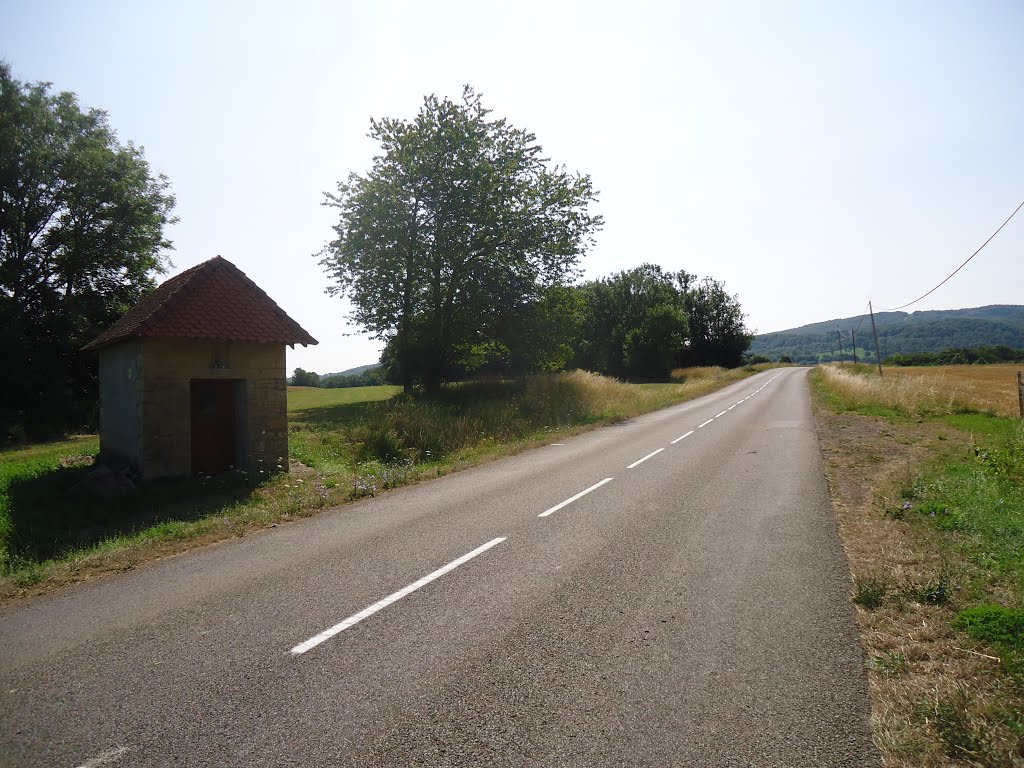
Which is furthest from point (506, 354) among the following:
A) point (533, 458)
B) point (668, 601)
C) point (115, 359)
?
point (668, 601)

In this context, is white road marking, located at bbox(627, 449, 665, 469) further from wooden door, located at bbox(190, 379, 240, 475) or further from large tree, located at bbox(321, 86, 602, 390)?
large tree, located at bbox(321, 86, 602, 390)

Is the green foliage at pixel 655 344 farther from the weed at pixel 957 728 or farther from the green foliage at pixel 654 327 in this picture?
the weed at pixel 957 728

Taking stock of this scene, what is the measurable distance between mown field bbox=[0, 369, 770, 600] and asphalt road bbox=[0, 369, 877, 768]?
3.68ft

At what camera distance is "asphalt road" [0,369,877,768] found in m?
3.20

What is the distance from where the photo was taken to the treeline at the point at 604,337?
31.5 meters

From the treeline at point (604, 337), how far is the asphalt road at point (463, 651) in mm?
23691

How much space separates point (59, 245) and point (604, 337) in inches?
2222

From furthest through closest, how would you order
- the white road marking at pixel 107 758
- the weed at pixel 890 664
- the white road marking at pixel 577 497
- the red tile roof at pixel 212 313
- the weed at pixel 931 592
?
the red tile roof at pixel 212 313 < the white road marking at pixel 577 497 < the weed at pixel 931 592 < the weed at pixel 890 664 < the white road marking at pixel 107 758

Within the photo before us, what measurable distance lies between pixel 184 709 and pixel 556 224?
30415 mm

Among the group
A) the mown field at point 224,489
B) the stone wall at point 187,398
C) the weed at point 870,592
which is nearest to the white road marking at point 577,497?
the mown field at point 224,489

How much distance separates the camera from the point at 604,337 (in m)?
73.3

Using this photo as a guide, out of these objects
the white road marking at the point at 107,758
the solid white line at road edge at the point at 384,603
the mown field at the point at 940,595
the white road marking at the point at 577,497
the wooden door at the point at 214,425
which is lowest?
the white road marking at the point at 577,497

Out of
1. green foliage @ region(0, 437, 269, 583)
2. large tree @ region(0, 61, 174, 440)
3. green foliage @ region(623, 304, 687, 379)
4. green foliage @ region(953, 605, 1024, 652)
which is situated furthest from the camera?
green foliage @ region(623, 304, 687, 379)

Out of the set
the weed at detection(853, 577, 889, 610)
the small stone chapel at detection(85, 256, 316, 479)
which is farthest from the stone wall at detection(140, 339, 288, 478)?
the weed at detection(853, 577, 889, 610)
